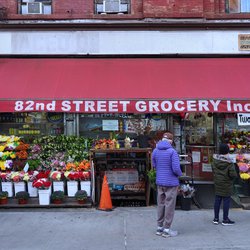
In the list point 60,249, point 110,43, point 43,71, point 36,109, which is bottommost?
point 60,249

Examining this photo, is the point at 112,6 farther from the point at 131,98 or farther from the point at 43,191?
the point at 43,191

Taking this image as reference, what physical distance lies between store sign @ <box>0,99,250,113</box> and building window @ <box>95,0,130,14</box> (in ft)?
11.1

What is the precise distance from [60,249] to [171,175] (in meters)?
2.15

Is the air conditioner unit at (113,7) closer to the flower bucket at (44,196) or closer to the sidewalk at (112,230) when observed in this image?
the flower bucket at (44,196)

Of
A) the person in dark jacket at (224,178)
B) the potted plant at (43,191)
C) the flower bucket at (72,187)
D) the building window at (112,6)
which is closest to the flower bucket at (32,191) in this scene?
the potted plant at (43,191)

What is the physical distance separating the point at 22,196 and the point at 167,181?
3741 millimetres

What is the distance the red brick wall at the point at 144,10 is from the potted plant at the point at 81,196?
197 inches

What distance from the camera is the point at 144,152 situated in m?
10.0

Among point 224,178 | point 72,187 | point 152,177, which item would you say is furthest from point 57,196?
point 224,178

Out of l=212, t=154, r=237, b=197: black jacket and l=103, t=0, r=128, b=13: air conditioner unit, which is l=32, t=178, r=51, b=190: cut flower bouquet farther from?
l=103, t=0, r=128, b=13: air conditioner unit

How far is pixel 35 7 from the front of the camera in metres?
12.0

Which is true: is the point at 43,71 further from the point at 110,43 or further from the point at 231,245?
the point at 231,245

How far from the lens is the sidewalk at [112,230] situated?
6617 millimetres

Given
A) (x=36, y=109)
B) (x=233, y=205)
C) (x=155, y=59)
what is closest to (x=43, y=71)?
(x=36, y=109)
